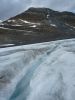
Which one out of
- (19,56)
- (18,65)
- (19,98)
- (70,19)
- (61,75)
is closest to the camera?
(19,98)

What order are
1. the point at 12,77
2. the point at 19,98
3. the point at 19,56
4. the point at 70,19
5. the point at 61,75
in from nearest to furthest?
the point at 19,98 < the point at 12,77 < the point at 61,75 < the point at 19,56 < the point at 70,19

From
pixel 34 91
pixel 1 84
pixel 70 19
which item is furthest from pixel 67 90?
pixel 70 19

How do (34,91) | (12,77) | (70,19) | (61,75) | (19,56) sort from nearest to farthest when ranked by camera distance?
(34,91)
(12,77)
(61,75)
(19,56)
(70,19)

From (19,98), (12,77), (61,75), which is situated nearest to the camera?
(19,98)

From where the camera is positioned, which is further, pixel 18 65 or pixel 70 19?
pixel 70 19

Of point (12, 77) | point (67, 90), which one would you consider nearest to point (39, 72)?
point (12, 77)

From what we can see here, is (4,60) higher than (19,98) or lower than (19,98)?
higher

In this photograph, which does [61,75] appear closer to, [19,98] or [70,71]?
[70,71]

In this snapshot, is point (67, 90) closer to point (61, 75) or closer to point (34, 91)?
point (34, 91)

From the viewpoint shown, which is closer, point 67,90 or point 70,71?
point 67,90
